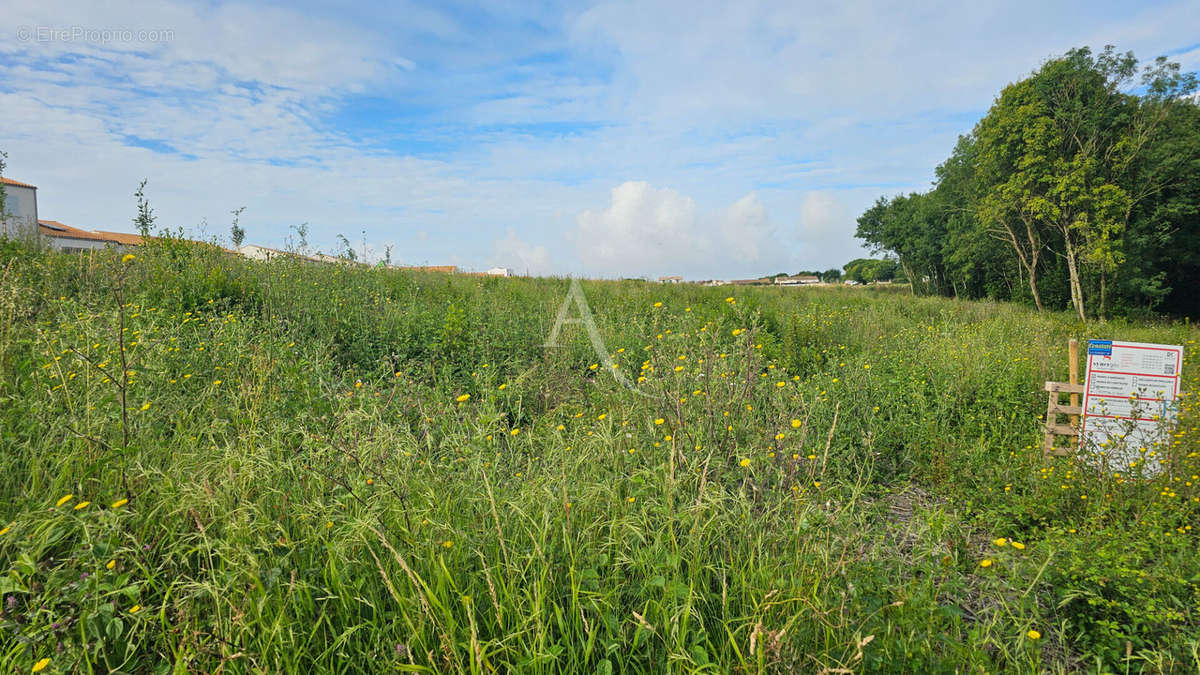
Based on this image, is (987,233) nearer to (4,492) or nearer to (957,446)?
(957,446)

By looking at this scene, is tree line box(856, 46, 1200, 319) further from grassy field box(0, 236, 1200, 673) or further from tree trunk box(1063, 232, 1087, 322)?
grassy field box(0, 236, 1200, 673)

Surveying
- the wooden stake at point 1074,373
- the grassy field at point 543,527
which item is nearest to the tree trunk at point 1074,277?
the wooden stake at point 1074,373

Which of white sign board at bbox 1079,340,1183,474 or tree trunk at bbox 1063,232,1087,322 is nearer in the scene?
white sign board at bbox 1079,340,1183,474

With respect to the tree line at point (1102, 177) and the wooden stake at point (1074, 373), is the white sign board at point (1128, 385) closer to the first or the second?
the wooden stake at point (1074, 373)

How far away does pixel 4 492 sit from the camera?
253 centimetres

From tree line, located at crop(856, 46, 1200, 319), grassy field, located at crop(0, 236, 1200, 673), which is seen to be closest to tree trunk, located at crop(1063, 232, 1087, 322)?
tree line, located at crop(856, 46, 1200, 319)

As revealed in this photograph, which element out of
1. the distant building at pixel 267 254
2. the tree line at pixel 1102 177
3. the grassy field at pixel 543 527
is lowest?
the grassy field at pixel 543 527

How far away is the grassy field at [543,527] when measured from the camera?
1759 millimetres

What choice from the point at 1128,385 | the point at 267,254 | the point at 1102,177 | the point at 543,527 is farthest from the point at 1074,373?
the point at 1102,177

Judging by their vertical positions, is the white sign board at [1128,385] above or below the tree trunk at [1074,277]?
below

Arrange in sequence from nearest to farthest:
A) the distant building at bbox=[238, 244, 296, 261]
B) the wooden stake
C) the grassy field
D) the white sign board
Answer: the grassy field
the white sign board
the wooden stake
the distant building at bbox=[238, 244, 296, 261]

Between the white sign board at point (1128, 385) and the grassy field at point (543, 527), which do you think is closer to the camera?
the grassy field at point (543, 527)

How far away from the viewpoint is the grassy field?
5.77 ft

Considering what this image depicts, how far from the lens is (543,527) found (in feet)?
7.14
